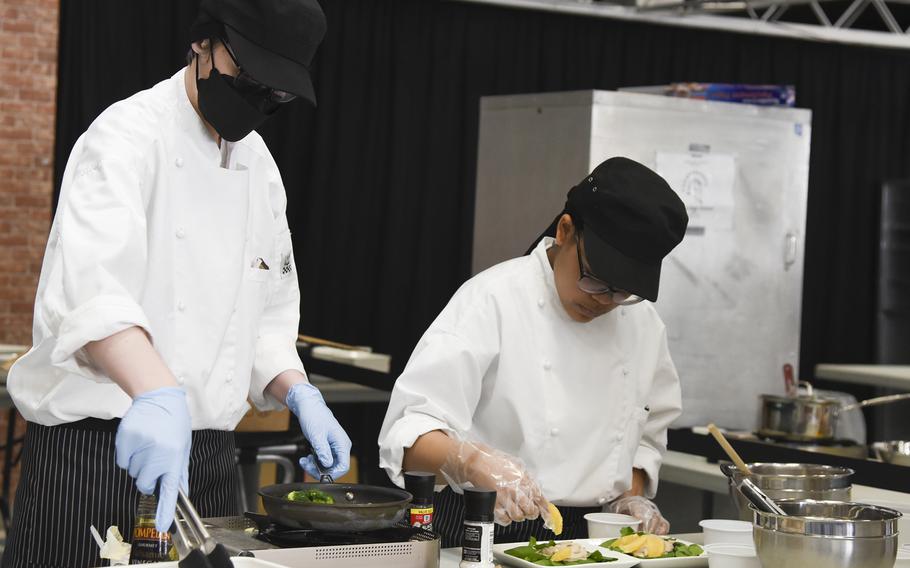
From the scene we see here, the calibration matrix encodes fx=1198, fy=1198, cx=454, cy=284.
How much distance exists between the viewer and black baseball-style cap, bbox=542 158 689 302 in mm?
2312

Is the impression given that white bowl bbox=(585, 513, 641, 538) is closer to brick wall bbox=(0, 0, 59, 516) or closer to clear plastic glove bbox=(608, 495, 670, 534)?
clear plastic glove bbox=(608, 495, 670, 534)

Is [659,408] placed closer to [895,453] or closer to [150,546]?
[895,453]

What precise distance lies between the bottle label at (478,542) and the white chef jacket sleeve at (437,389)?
50 centimetres

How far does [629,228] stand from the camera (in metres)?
2.31

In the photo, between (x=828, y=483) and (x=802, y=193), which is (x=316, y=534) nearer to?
(x=828, y=483)

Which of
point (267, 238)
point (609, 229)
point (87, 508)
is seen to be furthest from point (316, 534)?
point (609, 229)

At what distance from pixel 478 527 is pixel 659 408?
960mm

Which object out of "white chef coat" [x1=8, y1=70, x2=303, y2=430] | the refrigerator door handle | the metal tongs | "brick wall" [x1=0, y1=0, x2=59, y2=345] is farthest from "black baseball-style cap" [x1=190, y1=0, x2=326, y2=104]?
"brick wall" [x1=0, y1=0, x2=59, y2=345]

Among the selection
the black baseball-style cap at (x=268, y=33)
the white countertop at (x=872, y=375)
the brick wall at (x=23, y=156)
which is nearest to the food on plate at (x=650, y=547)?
the black baseball-style cap at (x=268, y=33)

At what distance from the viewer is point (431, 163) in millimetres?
6520

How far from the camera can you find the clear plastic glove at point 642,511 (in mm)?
2398

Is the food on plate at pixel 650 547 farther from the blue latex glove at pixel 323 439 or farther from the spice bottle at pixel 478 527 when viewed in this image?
the blue latex glove at pixel 323 439

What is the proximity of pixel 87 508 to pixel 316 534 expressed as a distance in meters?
0.50

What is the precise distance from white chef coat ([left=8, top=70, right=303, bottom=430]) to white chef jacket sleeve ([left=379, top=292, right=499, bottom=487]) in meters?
0.24
